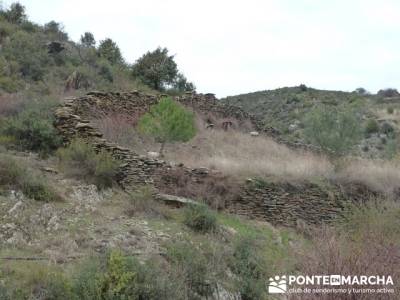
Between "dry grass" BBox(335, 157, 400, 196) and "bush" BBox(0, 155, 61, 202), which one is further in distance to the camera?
"dry grass" BBox(335, 157, 400, 196)

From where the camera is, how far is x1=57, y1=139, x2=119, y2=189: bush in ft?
32.9

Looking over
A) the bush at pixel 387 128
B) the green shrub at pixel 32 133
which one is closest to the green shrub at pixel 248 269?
the green shrub at pixel 32 133

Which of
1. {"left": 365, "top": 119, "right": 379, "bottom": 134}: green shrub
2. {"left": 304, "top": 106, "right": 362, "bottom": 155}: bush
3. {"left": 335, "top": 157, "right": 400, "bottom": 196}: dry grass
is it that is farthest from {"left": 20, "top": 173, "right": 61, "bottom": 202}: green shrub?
{"left": 365, "top": 119, "right": 379, "bottom": 134}: green shrub

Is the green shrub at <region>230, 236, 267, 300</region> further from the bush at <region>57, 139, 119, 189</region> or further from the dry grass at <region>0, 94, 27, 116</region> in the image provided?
the dry grass at <region>0, 94, 27, 116</region>

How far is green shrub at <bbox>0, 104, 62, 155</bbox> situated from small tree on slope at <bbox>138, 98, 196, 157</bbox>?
2.18 metres

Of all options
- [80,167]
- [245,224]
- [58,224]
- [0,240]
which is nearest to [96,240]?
[58,224]

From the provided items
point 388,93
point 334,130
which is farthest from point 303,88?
point 334,130

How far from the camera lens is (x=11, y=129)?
11062mm

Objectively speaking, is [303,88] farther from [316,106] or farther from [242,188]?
[242,188]

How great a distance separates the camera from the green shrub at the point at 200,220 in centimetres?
910

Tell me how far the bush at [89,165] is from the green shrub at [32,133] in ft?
2.46

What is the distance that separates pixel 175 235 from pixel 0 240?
9.04ft

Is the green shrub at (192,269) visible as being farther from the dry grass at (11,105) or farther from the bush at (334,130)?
the bush at (334,130)

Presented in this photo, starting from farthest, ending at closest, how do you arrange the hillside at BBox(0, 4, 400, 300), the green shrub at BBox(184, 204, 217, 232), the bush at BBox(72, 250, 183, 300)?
1. the green shrub at BBox(184, 204, 217, 232)
2. the hillside at BBox(0, 4, 400, 300)
3. the bush at BBox(72, 250, 183, 300)
